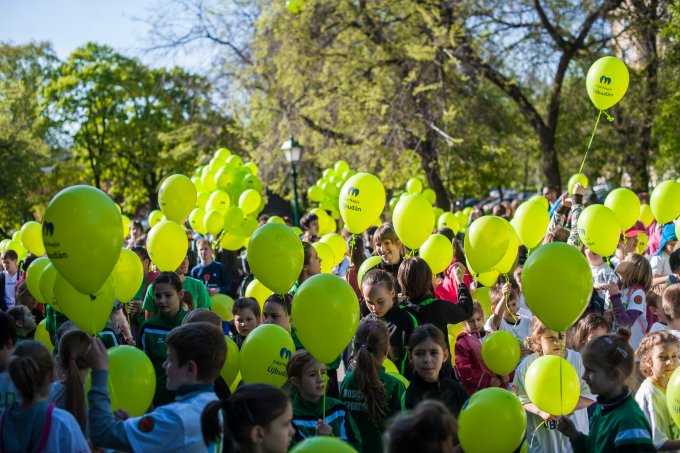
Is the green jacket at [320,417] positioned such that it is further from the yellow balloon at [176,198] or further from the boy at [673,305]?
the yellow balloon at [176,198]

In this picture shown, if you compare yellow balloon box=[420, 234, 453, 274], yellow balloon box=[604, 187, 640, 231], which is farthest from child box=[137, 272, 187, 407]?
yellow balloon box=[604, 187, 640, 231]

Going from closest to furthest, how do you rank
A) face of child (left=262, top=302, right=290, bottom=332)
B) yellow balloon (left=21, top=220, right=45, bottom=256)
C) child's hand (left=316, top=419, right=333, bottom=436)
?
child's hand (left=316, top=419, right=333, bottom=436), face of child (left=262, top=302, right=290, bottom=332), yellow balloon (left=21, top=220, right=45, bottom=256)

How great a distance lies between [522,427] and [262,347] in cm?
154

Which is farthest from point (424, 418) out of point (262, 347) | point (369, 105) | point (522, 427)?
point (369, 105)

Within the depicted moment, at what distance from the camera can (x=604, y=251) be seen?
715 cm

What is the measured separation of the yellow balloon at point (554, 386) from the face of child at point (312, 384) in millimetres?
1175

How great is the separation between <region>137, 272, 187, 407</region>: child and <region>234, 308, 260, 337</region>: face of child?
442 mm

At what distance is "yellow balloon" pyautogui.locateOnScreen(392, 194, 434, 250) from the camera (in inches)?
285

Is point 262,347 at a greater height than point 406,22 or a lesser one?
lesser

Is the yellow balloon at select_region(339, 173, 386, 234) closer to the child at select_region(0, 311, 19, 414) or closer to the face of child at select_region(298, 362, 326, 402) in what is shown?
the face of child at select_region(298, 362, 326, 402)

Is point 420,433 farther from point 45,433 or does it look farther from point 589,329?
point 589,329

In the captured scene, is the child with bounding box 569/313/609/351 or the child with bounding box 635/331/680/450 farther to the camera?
the child with bounding box 569/313/609/351

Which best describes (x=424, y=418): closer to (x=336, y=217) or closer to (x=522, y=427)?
(x=522, y=427)

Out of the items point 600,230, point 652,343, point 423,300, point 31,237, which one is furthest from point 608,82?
point 31,237
